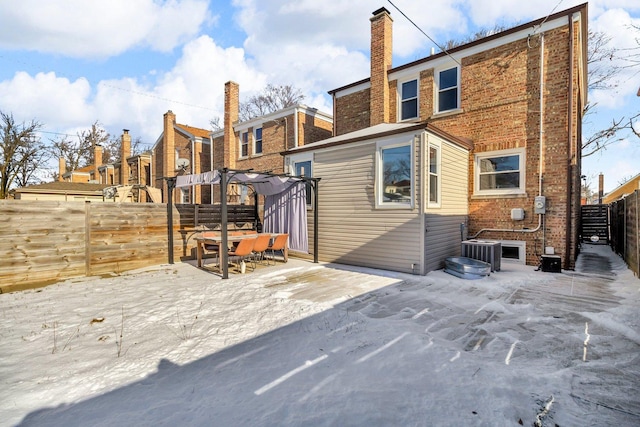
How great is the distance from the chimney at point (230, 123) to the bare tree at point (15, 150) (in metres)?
17.7

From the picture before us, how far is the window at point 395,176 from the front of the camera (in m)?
7.63

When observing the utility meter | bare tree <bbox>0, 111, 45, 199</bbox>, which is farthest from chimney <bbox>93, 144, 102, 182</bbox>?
the utility meter

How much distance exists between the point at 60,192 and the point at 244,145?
13254 millimetres

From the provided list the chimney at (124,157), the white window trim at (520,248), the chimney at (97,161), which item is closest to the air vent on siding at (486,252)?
the white window trim at (520,248)

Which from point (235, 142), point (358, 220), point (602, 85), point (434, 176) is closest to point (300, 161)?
point (358, 220)

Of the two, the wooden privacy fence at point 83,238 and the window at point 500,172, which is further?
the window at point 500,172

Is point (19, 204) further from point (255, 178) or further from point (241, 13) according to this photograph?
point (241, 13)

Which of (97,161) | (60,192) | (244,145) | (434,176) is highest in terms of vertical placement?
(97,161)

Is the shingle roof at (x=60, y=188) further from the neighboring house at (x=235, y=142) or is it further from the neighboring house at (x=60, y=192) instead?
the neighboring house at (x=235, y=142)

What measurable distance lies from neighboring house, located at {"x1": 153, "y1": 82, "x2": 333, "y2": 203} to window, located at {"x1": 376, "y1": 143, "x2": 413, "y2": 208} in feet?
26.2

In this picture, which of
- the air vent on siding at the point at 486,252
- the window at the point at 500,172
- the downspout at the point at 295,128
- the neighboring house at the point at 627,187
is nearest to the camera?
the air vent on siding at the point at 486,252

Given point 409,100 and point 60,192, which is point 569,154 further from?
point 60,192

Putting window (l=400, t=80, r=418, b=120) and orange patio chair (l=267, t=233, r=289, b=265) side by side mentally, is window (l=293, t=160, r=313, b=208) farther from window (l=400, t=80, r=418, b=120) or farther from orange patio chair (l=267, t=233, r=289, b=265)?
window (l=400, t=80, r=418, b=120)

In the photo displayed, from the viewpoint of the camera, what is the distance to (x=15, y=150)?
2317 cm
